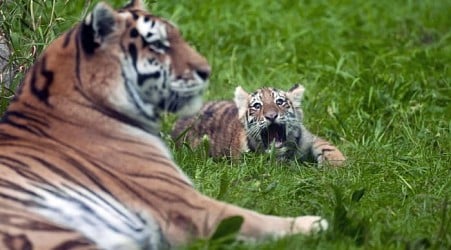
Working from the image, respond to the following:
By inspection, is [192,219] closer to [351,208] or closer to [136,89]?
[136,89]

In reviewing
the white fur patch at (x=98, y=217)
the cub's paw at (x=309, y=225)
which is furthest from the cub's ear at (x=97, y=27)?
the cub's paw at (x=309, y=225)

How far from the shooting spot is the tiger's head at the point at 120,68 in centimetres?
531

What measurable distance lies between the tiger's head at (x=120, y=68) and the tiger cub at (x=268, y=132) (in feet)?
7.39

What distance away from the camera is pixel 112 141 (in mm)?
5320

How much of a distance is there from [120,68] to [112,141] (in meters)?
0.32

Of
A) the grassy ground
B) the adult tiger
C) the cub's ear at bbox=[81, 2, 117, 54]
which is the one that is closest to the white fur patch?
the adult tiger

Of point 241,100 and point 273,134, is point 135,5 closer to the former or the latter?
point 273,134

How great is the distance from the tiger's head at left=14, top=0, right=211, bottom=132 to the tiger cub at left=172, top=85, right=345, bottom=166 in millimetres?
2252

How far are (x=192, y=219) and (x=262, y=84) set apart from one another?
4.37 meters

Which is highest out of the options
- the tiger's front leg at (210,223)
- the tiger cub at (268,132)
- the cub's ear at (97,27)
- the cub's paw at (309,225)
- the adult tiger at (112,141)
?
the cub's ear at (97,27)

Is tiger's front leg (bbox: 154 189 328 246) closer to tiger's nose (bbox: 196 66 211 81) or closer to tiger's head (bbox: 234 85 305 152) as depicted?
tiger's nose (bbox: 196 66 211 81)

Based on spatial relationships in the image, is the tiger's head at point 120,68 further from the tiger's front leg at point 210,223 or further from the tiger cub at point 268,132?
the tiger cub at point 268,132

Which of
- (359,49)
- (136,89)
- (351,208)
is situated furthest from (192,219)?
(359,49)

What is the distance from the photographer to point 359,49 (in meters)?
10.3
